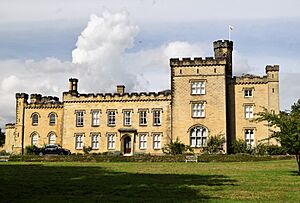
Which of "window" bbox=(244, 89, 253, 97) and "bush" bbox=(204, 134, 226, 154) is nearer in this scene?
"bush" bbox=(204, 134, 226, 154)

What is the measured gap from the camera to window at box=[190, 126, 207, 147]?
51250mm

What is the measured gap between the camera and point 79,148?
56.0 meters

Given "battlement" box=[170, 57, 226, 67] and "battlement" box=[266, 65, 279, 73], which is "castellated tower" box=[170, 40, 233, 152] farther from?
"battlement" box=[266, 65, 279, 73]

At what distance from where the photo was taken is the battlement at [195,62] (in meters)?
51.8

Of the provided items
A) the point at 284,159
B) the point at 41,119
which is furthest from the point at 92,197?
the point at 41,119

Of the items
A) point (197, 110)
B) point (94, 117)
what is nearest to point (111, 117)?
point (94, 117)

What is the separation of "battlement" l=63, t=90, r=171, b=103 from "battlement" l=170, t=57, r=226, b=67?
3773 millimetres

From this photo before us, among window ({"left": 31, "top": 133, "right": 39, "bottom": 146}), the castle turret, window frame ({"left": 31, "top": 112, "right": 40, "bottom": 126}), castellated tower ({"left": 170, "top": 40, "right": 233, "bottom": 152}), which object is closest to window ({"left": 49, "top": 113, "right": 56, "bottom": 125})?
window frame ({"left": 31, "top": 112, "right": 40, "bottom": 126})

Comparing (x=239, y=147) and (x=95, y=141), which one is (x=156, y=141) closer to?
(x=95, y=141)

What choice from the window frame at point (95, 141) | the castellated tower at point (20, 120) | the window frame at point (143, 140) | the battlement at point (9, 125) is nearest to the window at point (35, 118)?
the castellated tower at point (20, 120)

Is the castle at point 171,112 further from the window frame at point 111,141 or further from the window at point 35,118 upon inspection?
the window at point 35,118

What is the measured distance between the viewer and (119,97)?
55.7 metres

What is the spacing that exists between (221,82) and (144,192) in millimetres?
36825

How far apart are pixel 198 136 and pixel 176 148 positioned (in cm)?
309
